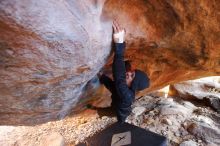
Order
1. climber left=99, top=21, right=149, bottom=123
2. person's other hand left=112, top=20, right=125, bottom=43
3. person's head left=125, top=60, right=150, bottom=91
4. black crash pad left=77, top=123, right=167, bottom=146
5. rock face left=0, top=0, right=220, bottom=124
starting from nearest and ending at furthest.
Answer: rock face left=0, top=0, right=220, bottom=124, person's other hand left=112, top=20, right=125, bottom=43, climber left=99, top=21, right=149, bottom=123, person's head left=125, top=60, right=150, bottom=91, black crash pad left=77, top=123, right=167, bottom=146

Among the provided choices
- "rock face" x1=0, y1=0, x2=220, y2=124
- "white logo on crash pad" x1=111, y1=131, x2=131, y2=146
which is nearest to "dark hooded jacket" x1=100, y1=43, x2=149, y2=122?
"rock face" x1=0, y1=0, x2=220, y2=124

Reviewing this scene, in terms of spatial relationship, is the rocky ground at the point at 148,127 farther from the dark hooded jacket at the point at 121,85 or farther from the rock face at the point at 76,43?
the rock face at the point at 76,43

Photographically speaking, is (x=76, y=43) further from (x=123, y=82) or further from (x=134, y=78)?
(x=134, y=78)

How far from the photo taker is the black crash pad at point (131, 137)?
3135 mm

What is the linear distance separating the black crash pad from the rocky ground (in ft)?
0.89

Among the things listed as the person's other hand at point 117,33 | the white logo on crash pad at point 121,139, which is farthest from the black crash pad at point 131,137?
the person's other hand at point 117,33

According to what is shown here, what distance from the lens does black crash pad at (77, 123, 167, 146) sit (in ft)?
10.3

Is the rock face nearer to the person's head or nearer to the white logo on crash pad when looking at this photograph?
the person's head

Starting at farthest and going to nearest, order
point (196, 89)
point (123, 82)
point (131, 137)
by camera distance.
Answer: point (196, 89)
point (131, 137)
point (123, 82)

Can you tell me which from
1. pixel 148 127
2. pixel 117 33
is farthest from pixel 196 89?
pixel 117 33

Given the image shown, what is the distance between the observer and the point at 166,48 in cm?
283

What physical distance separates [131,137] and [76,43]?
171cm

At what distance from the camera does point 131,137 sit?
323 cm

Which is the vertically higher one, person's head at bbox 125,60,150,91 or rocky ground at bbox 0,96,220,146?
person's head at bbox 125,60,150,91
